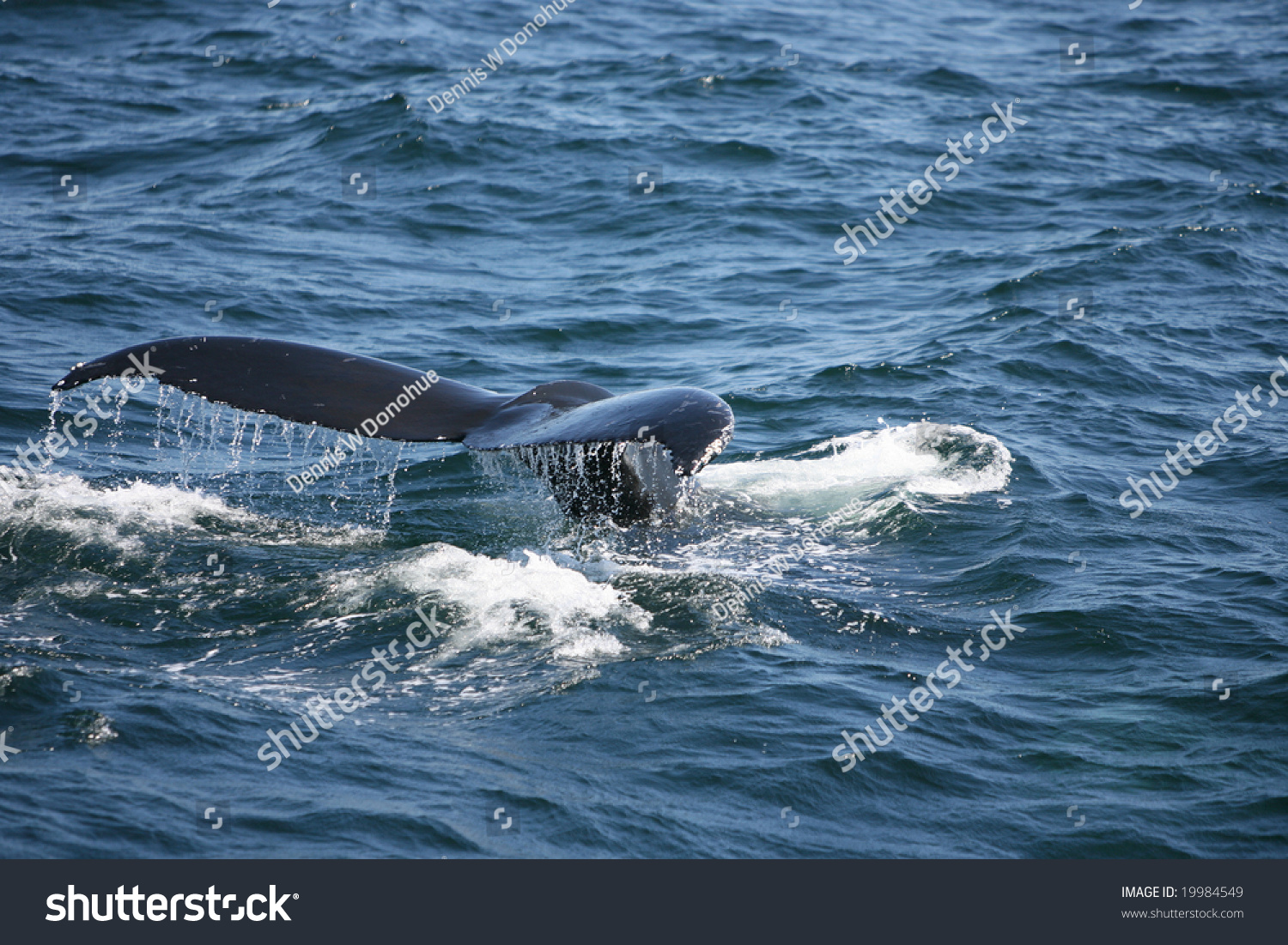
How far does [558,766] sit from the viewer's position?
5.55 m

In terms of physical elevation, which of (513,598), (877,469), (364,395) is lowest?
(877,469)

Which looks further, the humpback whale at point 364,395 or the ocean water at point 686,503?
the humpback whale at point 364,395

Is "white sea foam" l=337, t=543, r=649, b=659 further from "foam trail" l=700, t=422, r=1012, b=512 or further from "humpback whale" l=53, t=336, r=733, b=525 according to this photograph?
"foam trail" l=700, t=422, r=1012, b=512

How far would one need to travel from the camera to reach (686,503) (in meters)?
8.34

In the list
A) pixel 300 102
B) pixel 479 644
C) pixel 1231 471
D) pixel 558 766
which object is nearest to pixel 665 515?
pixel 479 644

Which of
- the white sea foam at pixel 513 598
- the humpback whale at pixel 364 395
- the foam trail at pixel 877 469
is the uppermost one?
the humpback whale at pixel 364 395

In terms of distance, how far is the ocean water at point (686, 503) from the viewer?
5461mm

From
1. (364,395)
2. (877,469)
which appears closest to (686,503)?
(877,469)

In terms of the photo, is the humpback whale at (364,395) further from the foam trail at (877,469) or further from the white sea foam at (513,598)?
the foam trail at (877,469)

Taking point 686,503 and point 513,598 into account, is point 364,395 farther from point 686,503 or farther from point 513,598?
point 686,503

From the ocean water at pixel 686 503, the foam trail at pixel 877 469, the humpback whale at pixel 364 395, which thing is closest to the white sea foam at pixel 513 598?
the ocean water at pixel 686 503

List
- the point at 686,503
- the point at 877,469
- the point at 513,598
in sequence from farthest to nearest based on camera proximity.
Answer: the point at 877,469 → the point at 686,503 → the point at 513,598

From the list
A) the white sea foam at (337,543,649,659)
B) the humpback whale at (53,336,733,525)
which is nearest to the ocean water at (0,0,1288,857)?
the white sea foam at (337,543,649,659)

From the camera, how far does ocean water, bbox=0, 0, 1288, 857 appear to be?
5.46 m
